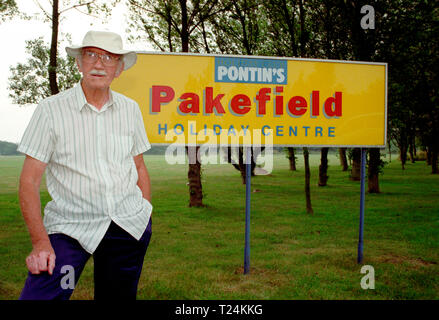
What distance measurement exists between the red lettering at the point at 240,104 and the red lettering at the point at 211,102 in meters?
0.19

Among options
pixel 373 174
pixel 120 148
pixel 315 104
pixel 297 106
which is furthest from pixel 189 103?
pixel 373 174

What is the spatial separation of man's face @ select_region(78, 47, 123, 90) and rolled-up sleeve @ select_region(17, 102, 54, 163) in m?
0.36

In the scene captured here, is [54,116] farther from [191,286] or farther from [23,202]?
[191,286]

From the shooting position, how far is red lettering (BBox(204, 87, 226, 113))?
6.46 meters

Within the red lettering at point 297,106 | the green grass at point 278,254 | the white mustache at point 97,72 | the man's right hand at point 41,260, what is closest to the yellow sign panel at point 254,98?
the red lettering at point 297,106

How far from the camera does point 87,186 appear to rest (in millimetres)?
2521

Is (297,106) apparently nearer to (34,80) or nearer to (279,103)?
(279,103)

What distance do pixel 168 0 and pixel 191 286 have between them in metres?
13.4

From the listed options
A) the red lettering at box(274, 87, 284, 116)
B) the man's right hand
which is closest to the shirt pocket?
the man's right hand

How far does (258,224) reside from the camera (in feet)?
40.1

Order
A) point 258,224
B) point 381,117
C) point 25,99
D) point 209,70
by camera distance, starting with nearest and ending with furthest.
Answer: point 209,70 → point 381,117 → point 258,224 → point 25,99

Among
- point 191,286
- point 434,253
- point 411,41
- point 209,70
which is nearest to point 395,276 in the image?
point 434,253

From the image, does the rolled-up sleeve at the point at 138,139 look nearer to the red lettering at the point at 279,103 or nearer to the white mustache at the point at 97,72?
the white mustache at the point at 97,72

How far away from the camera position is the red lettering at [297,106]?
6730 mm
